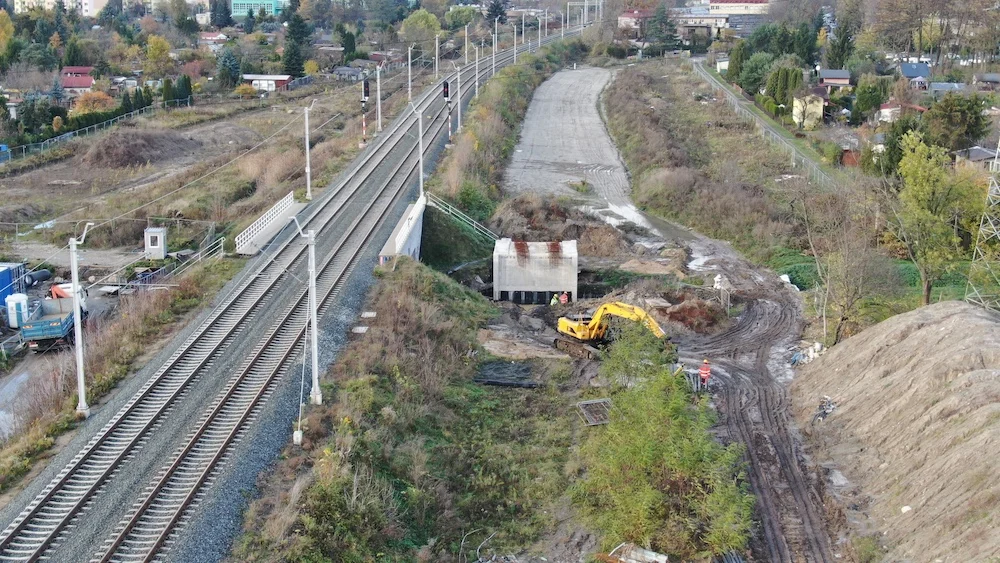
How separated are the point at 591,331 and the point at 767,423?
5910 mm

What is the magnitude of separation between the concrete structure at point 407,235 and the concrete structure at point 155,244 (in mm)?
7890

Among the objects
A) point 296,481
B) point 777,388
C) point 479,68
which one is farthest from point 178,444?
point 479,68

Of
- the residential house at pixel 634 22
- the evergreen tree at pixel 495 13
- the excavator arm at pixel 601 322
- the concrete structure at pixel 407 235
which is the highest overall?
the evergreen tree at pixel 495 13

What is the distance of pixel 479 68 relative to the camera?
84125 millimetres

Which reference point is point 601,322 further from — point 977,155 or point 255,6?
point 255,6

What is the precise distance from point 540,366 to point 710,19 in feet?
400

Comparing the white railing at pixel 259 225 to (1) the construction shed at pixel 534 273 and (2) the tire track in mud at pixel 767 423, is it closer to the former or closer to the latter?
(1) the construction shed at pixel 534 273

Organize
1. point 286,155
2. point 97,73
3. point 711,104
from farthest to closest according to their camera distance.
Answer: point 97,73 < point 711,104 < point 286,155

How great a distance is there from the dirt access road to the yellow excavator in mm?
2258

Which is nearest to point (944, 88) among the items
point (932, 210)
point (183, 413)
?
point (932, 210)

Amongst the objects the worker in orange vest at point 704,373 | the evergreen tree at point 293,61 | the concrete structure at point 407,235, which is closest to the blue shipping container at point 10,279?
the concrete structure at point 407,235

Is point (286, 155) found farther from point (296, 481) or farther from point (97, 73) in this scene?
point (97, 73)

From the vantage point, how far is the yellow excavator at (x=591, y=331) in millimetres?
25484

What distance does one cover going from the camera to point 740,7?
143 metres
